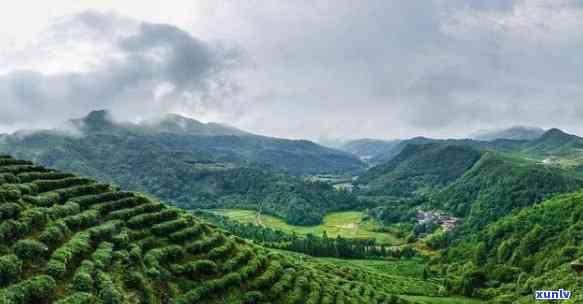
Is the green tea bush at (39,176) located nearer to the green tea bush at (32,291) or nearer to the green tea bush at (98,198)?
the green tea bush at (98,198)

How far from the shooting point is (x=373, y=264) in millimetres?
197625

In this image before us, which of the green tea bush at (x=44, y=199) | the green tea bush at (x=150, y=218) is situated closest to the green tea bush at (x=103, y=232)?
the green tea bush at (x=150, y=218)

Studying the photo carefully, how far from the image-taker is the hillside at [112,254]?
138 ft

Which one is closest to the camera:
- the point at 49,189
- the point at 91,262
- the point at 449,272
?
the point at 91,262

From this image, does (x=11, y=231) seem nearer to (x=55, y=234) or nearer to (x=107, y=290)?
(x=55, y=234)

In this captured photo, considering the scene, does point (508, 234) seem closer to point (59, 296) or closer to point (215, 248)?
point (215, 248)

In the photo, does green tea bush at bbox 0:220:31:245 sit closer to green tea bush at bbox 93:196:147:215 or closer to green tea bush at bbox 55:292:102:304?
green tea bush at bbox 55:292:102:304

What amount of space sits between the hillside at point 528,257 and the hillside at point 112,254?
71.5 metres

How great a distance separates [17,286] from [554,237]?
559 feet

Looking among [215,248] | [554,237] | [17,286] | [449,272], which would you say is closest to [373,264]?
[449,272]

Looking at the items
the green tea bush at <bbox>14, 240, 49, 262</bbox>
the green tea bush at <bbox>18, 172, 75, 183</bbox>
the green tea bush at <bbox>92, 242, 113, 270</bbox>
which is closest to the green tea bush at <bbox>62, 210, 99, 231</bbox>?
the green tea bush at <bbox>92, 242, 113, 270</bbox>

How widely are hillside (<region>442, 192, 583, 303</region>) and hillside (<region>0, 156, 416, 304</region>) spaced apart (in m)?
71.5

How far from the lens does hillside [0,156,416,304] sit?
1657 inches

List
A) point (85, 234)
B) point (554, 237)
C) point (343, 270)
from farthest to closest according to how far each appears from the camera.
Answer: point (554, 237)
point (343, 270)
point (85, 234)
